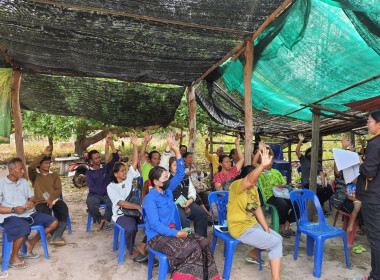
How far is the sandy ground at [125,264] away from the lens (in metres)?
3.47

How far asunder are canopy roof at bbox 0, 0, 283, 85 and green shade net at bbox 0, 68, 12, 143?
481 millimetres

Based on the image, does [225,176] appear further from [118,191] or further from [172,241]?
[172,241]

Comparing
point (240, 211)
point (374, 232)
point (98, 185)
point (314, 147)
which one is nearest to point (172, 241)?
point (240, 211)

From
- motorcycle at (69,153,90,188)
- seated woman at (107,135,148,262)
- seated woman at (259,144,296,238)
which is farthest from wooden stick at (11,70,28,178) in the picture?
seated woman at (259,144,296,238)

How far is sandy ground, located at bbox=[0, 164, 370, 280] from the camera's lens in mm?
3465

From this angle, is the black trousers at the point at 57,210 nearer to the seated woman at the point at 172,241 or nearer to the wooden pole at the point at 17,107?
the wooden pole at the point at 17,107

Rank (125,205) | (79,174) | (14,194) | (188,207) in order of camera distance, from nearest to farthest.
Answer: (14,194)
(125,205)
(188,207)
(79,174)

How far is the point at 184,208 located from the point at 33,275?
208 centimetres

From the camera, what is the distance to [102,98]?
6.10m

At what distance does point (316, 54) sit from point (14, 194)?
14.5 ft

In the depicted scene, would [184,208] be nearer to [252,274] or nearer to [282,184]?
[252,274]

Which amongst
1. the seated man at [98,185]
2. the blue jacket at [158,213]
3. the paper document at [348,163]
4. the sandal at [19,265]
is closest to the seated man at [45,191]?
the seated man at [98,185]

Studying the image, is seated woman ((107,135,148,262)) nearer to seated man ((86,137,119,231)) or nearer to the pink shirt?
seated man ((86,137,119,231))

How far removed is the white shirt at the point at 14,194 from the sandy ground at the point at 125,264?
2.24 feet
